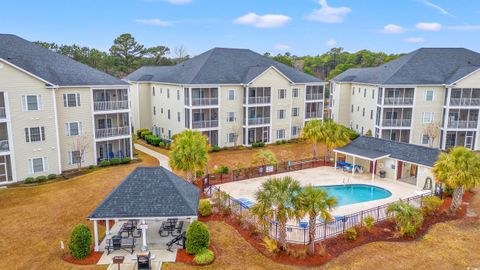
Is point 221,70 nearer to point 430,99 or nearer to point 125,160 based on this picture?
point 125,160

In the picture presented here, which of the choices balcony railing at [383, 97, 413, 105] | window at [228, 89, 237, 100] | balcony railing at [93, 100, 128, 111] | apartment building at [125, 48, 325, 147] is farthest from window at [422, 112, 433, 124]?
balcony railing at [93, 100, 128, 111]

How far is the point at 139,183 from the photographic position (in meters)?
18.0

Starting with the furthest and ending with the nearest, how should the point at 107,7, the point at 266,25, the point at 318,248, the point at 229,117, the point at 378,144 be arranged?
the point at 266,25, the point at 107,7, the point at 229,117, the point at 378,144, the point at 318,248

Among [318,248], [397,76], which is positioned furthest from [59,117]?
[397,76]

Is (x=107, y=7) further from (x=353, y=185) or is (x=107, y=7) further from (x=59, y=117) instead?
(x=353, y=185)

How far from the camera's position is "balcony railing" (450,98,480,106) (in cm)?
3984

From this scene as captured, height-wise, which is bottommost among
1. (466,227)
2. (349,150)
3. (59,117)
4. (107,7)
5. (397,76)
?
(466,227)

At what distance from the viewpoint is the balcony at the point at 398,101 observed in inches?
1639

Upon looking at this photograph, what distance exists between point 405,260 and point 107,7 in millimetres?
52054

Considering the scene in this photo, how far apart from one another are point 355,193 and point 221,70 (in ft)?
74.7

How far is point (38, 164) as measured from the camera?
29.1 meters

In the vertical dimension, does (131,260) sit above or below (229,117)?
below

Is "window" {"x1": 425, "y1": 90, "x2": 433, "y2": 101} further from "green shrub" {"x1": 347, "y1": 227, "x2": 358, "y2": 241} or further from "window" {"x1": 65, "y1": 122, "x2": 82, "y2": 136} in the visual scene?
"window" {"x1": 65, "y1": 122, "x2": 82, "y2": 136}

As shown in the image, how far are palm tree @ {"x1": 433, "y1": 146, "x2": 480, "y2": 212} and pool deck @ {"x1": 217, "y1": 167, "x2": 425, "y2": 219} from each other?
3.76 m
